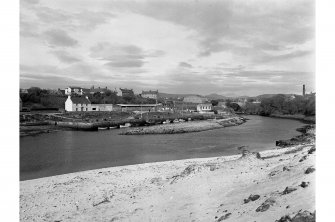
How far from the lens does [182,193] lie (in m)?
3.14

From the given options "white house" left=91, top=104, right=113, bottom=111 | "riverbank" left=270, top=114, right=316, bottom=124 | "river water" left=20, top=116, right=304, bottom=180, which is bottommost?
"river water" left=20, top=116, right=304, bottom=180

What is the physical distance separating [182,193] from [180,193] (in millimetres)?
24

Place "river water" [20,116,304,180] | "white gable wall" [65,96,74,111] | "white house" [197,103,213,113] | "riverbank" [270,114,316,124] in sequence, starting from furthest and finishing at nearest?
"white house" [197,103,213,113] → "white gable wall" [65,96,74,111] → "riverbank" [270,114,316,124] → "river water" [20,116,304,180]

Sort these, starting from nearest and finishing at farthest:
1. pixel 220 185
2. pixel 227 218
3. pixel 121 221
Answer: pixel 227 218, pixel 121 221, pixel 220 185

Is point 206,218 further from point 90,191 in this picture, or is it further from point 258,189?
point 90,191

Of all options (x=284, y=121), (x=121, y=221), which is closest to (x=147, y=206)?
(x=121, y=221)

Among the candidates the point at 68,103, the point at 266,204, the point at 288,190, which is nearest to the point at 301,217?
the point at 266,204

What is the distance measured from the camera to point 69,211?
3043 millimetres

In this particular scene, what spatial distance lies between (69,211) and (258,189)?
1806 mm

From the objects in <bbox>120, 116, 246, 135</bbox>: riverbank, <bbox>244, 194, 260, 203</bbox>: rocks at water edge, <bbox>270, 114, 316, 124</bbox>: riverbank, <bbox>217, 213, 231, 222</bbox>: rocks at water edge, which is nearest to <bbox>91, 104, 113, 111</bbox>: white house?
<bbox>120, 116, 246, 135</bbox>: riverbank

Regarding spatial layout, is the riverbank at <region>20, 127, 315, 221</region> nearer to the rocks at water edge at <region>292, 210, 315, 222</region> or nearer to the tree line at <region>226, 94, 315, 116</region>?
the rocks at water edge at <region>292, 210, 315, 222</region>

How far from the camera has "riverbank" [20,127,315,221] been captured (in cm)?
233

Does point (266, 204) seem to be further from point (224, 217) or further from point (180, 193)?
point (180, 193)

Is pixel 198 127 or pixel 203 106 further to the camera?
pixel 198 127
